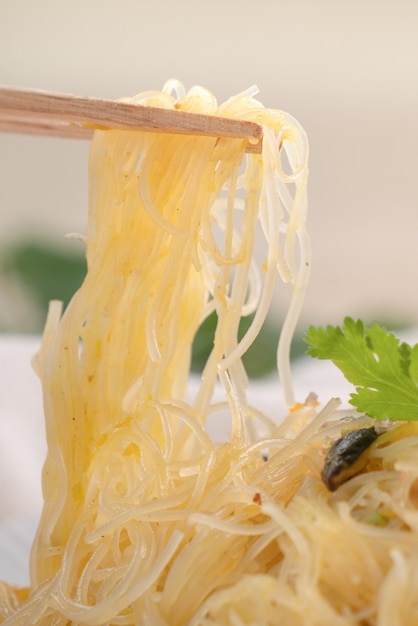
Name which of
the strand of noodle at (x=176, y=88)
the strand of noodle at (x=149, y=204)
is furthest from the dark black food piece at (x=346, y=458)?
the strand of noodle at (x=176, y=88)

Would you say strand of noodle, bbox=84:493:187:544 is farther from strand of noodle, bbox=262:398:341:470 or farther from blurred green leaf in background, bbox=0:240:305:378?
blurred green leaf in background, bbox=0:240:305:378

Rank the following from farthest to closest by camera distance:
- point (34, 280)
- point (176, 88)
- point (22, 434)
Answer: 1. point (34, 280)
2. point (22, 434)
3. point (176, 88)

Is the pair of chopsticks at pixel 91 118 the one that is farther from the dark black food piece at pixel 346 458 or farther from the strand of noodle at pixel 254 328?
the dark black food piece at pixel 346 458

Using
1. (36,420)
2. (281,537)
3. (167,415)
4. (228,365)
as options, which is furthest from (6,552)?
(281,537)

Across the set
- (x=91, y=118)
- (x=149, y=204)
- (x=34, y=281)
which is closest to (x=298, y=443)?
(x=149, y=204)

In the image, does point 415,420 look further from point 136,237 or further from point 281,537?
point 136,237

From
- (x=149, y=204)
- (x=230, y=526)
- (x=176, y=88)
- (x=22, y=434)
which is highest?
(x=176, y=88)

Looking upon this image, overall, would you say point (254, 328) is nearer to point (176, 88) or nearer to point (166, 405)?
point (166, 405)
